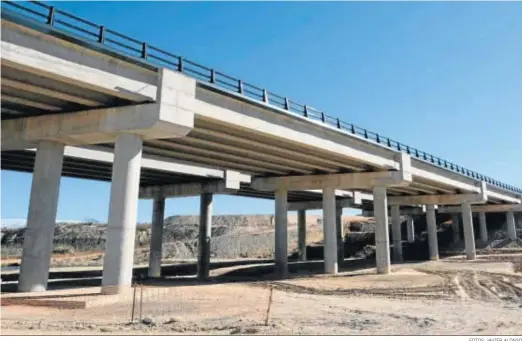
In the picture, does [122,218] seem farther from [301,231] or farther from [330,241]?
[301,231]

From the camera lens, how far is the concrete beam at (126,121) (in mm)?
18453

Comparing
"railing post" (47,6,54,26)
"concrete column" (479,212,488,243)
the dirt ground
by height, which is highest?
"railing post" (47,6,54,26)

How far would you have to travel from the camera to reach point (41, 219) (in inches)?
797

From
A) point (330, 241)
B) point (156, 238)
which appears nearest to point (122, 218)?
point (330, 241)

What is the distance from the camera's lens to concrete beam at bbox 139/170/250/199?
38844mm

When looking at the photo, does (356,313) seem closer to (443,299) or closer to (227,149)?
(443,299)

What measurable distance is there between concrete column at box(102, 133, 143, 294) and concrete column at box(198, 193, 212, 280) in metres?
21.3

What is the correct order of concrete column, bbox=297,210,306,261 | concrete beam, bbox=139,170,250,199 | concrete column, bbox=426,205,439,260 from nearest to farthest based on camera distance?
1. concrete beam, bbox=139,170,250,199
2. concrete column, bbox=426,205,439,260
3. concrete column, bbox=297,210,306,261

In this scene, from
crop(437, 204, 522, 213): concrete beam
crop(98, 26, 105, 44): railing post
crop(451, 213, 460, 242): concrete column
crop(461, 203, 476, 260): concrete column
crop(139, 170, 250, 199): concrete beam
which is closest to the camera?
crop(98, 26, 105, 44): railing post

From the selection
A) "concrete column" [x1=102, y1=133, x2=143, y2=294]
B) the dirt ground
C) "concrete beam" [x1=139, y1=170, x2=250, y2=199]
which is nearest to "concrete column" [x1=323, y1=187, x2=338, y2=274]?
"concrete beam" [x1=139, y1=170, x2=250, y2=199]

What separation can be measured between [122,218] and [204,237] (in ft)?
73.7

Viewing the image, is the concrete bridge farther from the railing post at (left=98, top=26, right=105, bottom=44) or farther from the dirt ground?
the dirt ground

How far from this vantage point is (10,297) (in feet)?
54.4

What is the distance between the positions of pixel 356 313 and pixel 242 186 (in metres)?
30.8
